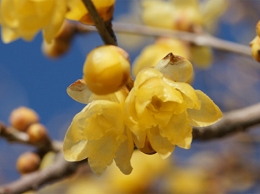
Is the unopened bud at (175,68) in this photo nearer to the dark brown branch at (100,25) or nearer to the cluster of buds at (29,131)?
the dark brown branch at (100,25)

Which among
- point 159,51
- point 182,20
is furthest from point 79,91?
point 182,20

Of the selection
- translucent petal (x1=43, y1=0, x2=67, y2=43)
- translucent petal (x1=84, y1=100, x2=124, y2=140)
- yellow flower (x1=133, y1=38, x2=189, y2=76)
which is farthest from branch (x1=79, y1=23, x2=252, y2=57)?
translucent petal (x1=84, y1=100, x2=124, y2=140)

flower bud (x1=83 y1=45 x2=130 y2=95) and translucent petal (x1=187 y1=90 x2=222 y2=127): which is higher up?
flower bud (x1=83 y1=45 x2=130 y2=95)

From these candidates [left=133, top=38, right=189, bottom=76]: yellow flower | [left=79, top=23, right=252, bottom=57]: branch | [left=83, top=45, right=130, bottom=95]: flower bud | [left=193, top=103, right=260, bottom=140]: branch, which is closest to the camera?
[left=83, top=45, right=130, bottom=95]: flower bud

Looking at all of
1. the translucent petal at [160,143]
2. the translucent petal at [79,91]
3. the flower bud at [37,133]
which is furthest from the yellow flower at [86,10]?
the flower bud at [37,133]

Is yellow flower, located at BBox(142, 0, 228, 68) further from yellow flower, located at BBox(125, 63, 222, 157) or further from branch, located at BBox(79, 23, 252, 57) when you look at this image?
yellow flower, located at BBox(125, 63, 222, 157)

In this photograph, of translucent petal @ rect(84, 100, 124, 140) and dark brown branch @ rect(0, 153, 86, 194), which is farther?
dark brown branch @ rect(0, 153, 86, 194)
